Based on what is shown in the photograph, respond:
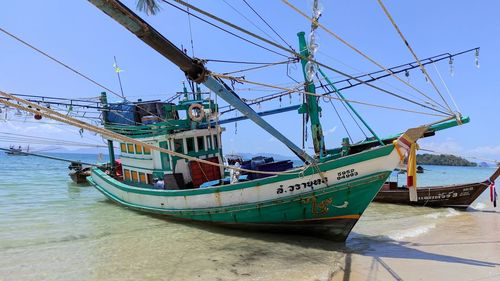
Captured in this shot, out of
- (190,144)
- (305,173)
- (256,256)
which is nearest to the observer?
(256,256)

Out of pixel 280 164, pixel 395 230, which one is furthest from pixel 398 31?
pixel 395 230

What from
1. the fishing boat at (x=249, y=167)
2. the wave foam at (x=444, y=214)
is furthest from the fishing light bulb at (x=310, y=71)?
the wave foam at (x=444, y=214)

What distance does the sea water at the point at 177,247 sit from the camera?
26.3 feet

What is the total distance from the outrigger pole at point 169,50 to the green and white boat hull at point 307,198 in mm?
2187

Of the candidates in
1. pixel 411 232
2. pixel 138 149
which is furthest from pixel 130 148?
pixel 411 232

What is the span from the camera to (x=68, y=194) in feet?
76.4

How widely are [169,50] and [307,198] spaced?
5.74 meters

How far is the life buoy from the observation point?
12789 millimetres

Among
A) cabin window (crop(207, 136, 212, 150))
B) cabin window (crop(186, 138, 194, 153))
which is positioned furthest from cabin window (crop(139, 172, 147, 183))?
cabin window (crop(207, 136, 212, 150))

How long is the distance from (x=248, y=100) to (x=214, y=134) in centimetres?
204

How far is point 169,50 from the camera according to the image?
630 cm

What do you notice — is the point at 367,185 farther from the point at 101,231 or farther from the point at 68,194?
the point at 68,194

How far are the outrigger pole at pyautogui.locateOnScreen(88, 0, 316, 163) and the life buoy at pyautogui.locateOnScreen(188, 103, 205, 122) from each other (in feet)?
15.3

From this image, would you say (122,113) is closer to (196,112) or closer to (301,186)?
(196,112)
